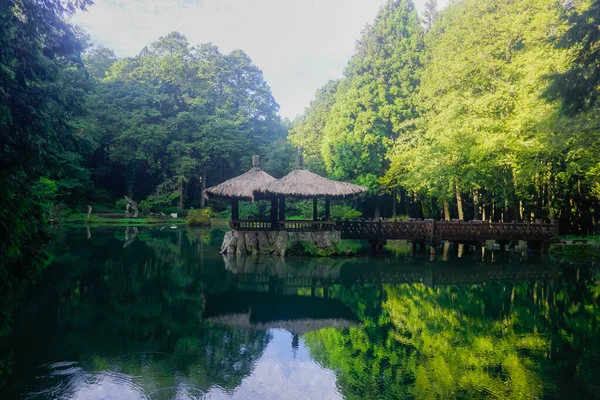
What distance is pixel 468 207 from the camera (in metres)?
29.1

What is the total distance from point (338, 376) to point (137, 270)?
9262mm

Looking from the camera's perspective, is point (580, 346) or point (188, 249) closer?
point (580, 346)

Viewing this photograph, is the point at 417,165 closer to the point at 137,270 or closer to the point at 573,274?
the point at 573,274

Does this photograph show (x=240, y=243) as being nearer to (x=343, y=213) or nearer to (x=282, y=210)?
(x=282, y=210)

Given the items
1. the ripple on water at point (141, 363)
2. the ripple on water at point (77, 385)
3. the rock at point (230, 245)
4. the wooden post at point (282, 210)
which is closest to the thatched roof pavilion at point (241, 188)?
the wooden post at point (282, 210)

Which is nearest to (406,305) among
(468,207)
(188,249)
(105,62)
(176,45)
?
(188,249)

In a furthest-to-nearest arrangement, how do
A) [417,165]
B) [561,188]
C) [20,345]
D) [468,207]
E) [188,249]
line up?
[468,207], [417,165], [561,188], [188,249], [20,345]

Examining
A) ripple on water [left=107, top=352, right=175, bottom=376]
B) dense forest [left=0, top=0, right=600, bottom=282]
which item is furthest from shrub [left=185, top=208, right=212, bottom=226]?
ripple on water [left=107, top=352, right=175, bottom=376]

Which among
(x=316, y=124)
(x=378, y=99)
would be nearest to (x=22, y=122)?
(x=378, y=99)

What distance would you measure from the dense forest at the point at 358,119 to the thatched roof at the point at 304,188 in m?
6.23

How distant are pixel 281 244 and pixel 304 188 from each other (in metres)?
2.37

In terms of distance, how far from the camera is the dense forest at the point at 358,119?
648 cm

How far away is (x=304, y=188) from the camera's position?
1703 centimetres

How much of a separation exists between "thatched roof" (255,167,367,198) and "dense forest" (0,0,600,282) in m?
6.23
